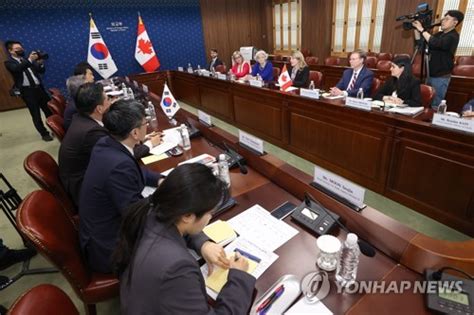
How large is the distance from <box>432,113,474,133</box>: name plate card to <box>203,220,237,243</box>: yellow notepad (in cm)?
175

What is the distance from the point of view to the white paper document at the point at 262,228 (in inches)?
43.1

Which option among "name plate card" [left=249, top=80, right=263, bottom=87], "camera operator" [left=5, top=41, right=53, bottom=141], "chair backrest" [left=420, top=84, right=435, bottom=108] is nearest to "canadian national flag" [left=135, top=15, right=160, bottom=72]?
"camera operator" [left=5, top=41, right=53, bottom=141]

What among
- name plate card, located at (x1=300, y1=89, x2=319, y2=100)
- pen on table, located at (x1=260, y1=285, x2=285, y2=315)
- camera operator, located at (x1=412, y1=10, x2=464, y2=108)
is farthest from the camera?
camera operator, located at (x1=412, y1=10, x2=464, y2=108)

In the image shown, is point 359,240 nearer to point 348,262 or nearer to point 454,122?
point 348,262

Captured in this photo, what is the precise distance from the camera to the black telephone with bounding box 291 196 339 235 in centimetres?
111

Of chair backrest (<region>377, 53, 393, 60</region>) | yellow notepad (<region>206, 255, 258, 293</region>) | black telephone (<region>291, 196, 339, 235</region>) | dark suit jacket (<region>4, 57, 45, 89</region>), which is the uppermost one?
dark suit jacket (<region>4, 57, 45, 89</region>)

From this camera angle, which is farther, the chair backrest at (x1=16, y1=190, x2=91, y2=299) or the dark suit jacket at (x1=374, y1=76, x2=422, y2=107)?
the dark suit jacket at (x1=374, y1=76, x2=422, y2=107)

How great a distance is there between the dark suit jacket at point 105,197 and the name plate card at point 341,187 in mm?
853

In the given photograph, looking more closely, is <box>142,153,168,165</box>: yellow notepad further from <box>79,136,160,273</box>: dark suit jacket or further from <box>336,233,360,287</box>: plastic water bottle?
<box>336,233,360,287</box>: plastic water bottle

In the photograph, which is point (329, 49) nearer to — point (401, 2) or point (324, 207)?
point (401, 2)

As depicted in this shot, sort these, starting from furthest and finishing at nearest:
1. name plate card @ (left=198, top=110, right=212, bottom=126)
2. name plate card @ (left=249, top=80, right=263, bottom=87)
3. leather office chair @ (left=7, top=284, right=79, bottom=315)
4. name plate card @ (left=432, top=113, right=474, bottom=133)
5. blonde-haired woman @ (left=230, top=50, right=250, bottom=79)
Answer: blonde-haired woman @ (left=230, top=50, right=250, bottom=79) < name plate card @ (left=249, top=80, right=263, bottom=87) < name plate card @ (left=198, top=110, right=212, bottom=126) < name plate card @ (left=432, top=113, right=474, bottom=133) < leather office chair @ (left=7, top=284, right=79, bottom=315)

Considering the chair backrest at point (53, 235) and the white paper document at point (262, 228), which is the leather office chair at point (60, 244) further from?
the white paper document at point (262, 228)

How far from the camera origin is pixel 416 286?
2.84ft

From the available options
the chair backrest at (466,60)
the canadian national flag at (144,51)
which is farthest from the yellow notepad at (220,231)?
the canadian national flag at (144,51)
